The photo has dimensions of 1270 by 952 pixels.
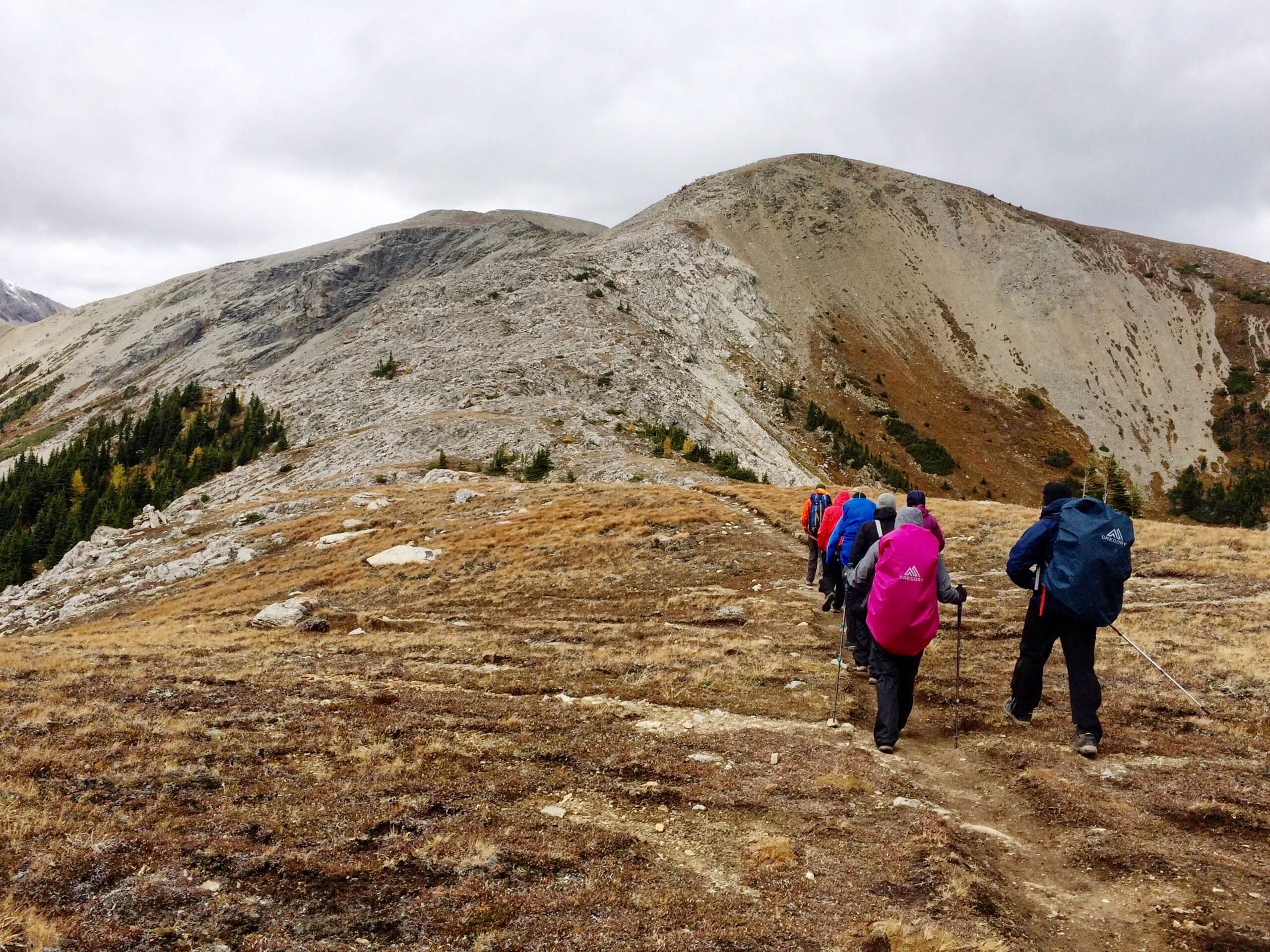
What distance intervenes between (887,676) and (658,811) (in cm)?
423

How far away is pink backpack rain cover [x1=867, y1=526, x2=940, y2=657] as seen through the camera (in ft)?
31.7

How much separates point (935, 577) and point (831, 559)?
712 centimetres

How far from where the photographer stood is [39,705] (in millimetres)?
10453

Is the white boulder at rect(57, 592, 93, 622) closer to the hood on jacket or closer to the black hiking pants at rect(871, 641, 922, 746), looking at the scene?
the black hiking pants at rect(871, 641, 922, 746)

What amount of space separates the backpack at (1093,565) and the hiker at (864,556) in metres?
2.60

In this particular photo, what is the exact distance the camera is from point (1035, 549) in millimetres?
10195

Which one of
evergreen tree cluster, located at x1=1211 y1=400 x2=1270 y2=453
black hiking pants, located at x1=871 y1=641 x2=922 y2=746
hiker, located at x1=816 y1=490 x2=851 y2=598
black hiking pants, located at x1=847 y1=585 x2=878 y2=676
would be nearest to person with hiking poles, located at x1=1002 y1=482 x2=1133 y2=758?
black hiking pants, located at x1=871 y1=641 x2=922 y2=746

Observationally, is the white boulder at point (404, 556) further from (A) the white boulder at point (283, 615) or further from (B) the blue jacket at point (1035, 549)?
(B) the blue jacket at point (1035, 549)

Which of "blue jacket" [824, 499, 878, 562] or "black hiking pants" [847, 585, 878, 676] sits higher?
"blue jacket" [824, 499, 878, 562]

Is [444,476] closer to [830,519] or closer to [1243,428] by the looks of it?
[830,519]

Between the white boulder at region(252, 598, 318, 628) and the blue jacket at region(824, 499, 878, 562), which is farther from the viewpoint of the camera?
the white boulder at region(252, 598, 318, 628)

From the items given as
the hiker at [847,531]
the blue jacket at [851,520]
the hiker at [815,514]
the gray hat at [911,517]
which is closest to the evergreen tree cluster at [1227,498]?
the hiker at [815,514]

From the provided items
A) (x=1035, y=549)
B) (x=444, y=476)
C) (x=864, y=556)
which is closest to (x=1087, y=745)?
(x=1035, y=549)

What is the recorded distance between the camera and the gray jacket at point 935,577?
32.7ft
